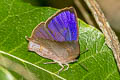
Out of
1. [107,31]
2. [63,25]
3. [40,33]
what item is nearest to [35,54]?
[40,33]

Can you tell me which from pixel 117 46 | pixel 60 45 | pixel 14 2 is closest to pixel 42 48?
pixel 60 45

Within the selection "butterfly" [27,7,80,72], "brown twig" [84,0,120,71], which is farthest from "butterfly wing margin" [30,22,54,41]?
"brown twig" [84,0,120,71]

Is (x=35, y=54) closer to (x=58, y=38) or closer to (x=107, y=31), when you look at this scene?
(x=58, y=38)

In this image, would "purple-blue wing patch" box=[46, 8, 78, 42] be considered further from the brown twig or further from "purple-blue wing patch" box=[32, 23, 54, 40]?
the brown twig

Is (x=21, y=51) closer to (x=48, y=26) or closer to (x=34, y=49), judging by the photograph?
(x=34, y=49)

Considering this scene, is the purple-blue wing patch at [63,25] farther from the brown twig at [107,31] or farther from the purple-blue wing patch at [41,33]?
the brown twig at [107,31]

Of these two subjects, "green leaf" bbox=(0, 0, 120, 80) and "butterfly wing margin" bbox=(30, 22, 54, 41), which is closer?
"green leaf" bbox=(0, 0, 120, 80)

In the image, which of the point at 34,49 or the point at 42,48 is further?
the point at 42,48

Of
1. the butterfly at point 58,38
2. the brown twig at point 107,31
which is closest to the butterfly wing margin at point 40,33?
the butterfly at point 58,38
